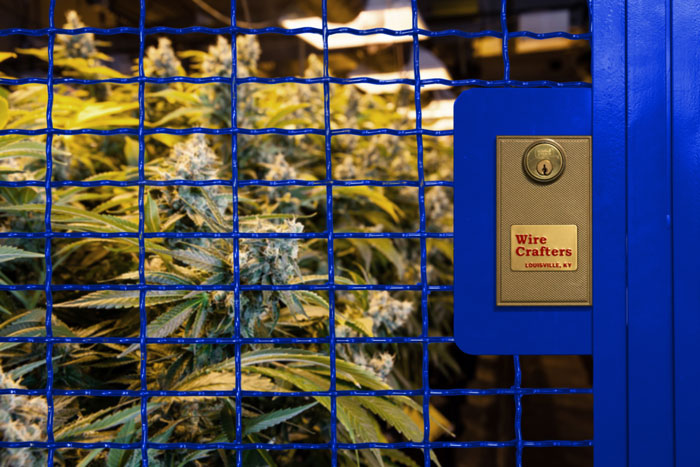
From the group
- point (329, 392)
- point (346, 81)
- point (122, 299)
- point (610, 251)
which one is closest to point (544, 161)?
point (610, 251)

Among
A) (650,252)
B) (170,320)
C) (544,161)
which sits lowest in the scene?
(170,320)

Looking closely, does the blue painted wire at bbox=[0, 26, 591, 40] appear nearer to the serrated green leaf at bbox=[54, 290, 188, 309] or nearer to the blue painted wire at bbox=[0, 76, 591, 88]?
the blue painted wire at bbox=[0, 76, 591, 88]

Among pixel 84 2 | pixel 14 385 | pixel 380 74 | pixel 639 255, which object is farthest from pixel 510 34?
pixel 380 74

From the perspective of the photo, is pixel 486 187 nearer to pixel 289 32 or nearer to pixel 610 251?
pixel 610 251

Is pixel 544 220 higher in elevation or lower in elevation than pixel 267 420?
higher

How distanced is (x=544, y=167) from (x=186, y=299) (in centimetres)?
57

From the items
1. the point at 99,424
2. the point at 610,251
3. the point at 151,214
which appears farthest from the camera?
the point at 151,214

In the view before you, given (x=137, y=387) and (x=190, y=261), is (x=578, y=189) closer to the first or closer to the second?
(x=190, y=261)

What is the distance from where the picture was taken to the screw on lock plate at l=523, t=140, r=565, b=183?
0.65m

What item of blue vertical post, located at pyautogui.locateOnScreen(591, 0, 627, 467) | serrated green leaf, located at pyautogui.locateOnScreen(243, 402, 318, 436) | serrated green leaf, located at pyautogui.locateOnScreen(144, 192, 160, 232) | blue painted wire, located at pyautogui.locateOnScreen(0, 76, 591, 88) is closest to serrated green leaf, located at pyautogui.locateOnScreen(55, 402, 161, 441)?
serrated green leaf, located at pyautogui.locateOnScreen(243, 402, 318, 436)

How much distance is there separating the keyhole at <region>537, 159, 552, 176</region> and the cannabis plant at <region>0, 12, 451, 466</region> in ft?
0.85

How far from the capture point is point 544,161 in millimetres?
650

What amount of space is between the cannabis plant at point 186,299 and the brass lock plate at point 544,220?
23 centimetres

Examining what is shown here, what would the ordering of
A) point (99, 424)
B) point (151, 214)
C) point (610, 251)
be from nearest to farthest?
point (610, 251)
point (99, 424)
point (151, 214)
